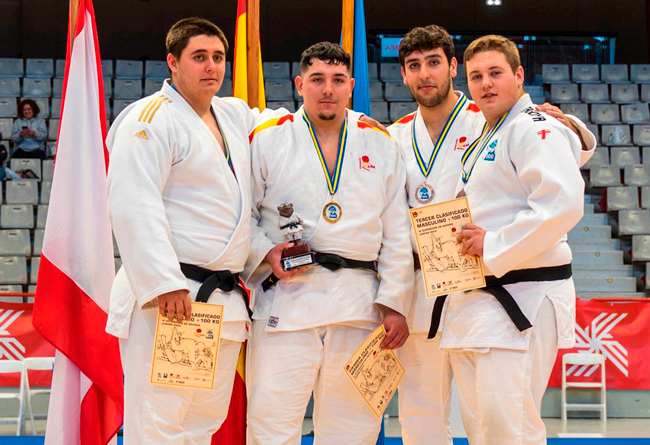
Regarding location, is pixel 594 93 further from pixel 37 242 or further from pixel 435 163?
pixel 435 163

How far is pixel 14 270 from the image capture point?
810cm

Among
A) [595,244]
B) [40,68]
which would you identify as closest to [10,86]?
[40,68]

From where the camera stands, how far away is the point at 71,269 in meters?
3.77

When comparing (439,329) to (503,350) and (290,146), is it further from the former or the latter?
(290,146)

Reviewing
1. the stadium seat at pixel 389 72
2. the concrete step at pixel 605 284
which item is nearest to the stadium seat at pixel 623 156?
the concrete step at pixel 605 284

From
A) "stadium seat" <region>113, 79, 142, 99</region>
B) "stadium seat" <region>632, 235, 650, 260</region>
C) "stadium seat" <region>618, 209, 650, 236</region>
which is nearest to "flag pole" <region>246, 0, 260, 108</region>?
"stadium seat" <region>632, 235, 650, 260</region>

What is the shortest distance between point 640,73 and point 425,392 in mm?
10802

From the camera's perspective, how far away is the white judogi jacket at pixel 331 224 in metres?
3.36

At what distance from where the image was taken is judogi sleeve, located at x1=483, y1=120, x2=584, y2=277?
2.89 m

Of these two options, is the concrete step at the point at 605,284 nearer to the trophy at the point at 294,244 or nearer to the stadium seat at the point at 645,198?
the stadium seat at the point at 645,198

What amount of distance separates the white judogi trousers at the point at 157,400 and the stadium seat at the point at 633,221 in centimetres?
762

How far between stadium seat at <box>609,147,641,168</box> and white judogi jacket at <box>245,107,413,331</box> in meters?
8.21

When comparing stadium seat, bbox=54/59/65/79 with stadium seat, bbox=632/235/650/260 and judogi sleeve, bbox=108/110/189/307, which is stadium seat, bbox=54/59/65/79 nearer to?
stadium seat, bbox=632/235/650/260

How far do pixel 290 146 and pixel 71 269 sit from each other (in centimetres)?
128
